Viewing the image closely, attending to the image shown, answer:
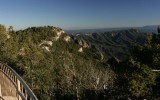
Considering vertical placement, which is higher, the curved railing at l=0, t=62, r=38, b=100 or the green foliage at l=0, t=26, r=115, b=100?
the curved railing at l=0, t=62, r=38, b=100

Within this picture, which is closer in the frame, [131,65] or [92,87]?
[131,65]

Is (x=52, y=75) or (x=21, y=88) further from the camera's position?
(x=52, y=75)

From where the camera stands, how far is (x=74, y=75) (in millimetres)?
32188

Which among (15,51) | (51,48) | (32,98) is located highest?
(32,98)

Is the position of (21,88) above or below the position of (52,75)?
above

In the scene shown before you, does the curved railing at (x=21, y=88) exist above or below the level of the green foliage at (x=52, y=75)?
above

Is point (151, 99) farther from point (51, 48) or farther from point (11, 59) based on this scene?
point (51, 48)

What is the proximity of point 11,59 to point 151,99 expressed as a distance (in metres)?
26.3

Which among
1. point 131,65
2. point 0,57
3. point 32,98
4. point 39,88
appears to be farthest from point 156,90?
point 0,57

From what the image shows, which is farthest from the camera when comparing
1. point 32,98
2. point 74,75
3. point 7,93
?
point 74,75

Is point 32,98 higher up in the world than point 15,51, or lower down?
higher up

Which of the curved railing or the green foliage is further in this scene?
the green foliage

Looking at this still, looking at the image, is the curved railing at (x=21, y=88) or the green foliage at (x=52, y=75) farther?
the green foliage at (x=52, y=75)

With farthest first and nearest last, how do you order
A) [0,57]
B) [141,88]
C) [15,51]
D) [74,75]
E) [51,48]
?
[51,48] → [15,51] → [0,57] → [74,75] → [141,88]
